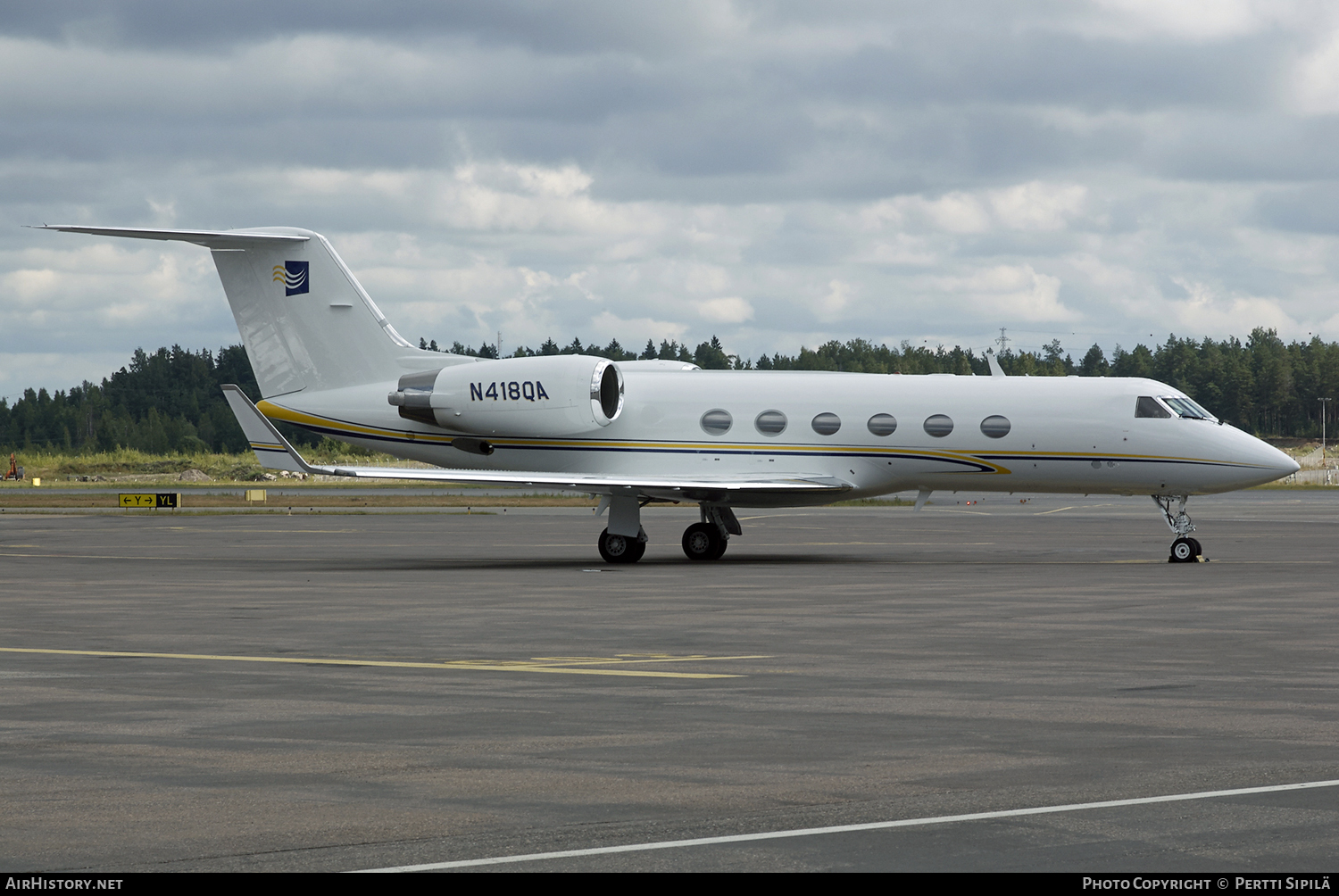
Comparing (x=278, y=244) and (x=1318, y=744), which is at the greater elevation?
(x=278, y=244)

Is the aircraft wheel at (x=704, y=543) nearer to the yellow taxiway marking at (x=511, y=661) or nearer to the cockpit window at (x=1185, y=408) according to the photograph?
the cockpit window at (x=1185, y=408)

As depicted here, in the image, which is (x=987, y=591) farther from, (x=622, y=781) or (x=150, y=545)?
(x=150, y=545)

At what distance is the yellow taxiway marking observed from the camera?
14.1m

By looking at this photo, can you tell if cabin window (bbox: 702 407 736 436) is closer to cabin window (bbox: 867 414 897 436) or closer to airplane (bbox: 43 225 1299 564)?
airplane (bbox: 43 225 1299 564)

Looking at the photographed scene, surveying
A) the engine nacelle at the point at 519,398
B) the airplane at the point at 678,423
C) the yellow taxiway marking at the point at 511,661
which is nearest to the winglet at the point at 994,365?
the airplane at the point at 678,423

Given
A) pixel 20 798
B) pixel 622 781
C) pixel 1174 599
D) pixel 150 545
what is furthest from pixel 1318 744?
pixel 150 545

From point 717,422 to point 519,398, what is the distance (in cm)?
388

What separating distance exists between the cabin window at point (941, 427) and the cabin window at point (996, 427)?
2.03ft

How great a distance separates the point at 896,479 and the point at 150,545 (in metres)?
18.1

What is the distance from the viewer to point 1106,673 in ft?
45.3

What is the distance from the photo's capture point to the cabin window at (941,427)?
2908 cm

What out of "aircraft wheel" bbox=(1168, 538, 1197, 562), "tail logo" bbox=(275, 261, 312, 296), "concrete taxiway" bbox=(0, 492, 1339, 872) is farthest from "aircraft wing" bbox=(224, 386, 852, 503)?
"aircraft wheel" bbox=(1168, 538, 1197, 562)

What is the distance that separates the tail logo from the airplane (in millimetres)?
36

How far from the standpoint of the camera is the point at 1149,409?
28766mm
